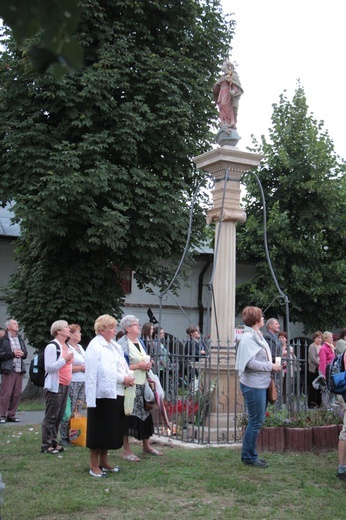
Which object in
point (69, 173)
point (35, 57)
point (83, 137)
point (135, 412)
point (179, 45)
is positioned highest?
point (179, 45)

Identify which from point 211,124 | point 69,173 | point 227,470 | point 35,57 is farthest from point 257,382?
point 211,124

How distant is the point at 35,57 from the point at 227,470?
5.96m

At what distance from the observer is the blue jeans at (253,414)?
7055mm

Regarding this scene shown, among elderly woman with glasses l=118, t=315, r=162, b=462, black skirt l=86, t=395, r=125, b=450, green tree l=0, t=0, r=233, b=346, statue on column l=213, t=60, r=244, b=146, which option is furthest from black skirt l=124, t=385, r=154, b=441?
green tree l=0, t=0, r=233, b=346

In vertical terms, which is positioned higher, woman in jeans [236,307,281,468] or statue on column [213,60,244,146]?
statue on column [213,60,244,146]

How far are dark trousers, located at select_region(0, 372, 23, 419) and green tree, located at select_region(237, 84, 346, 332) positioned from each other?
41.6 feet

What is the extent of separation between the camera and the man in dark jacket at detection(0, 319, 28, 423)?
12.0 meters

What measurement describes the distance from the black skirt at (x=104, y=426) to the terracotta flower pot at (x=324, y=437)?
2.82m

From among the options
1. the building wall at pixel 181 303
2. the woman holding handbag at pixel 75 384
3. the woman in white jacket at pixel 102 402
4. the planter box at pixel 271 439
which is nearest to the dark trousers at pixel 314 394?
the planter box at pixel 271 439

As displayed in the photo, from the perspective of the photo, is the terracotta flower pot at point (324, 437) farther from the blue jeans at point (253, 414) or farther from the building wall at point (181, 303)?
the building wall at point (181, 303)

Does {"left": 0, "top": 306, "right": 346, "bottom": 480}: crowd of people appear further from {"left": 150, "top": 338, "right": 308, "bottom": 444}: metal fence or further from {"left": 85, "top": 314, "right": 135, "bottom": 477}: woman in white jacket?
{"left": 150, "top": 338, "right": 308, "bottom": 444}: metal fence

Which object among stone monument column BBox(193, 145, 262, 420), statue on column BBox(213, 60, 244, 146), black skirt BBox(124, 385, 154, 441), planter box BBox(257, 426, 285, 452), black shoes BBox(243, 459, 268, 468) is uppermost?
statue on column BBox(213, 60, 244, 146)

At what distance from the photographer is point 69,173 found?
46.6 ft

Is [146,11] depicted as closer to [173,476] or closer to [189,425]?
[189,425]
